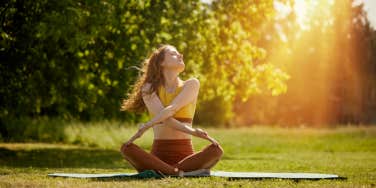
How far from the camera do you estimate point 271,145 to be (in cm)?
2459

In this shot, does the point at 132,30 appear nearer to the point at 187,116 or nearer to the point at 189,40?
the point at 189,40


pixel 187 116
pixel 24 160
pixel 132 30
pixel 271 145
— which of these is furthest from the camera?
pixel 271 145

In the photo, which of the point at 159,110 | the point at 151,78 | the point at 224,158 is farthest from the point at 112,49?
the point at 159,110

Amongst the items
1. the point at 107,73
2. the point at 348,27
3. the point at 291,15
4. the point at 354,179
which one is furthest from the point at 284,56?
the point at 354,179

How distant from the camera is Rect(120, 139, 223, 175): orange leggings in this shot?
921 cm

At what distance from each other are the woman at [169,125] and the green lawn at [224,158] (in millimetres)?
529

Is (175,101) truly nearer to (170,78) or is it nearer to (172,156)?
(170,78)

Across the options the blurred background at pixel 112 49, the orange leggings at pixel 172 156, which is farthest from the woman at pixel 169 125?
the blurred background at pixel 112 49

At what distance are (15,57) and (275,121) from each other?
124ft

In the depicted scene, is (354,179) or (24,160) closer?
(354,179)

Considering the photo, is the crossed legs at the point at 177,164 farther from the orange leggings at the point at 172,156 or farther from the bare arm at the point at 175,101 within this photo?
the bare arm at the point at 175,101

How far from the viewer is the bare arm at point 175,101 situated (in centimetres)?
920

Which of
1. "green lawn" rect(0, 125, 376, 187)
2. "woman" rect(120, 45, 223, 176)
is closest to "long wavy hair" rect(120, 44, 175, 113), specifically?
"woman" rect(120, 45, 223, 176)

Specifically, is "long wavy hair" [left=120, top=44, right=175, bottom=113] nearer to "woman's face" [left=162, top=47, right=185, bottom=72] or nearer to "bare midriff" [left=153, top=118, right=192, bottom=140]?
"woman's face" [left=162, top=47, right=185, bottom=72]
